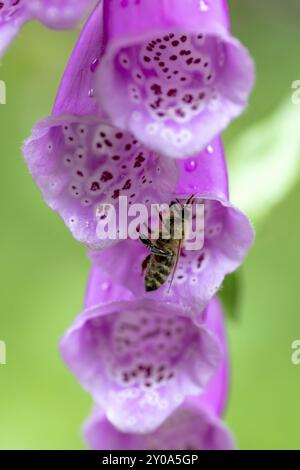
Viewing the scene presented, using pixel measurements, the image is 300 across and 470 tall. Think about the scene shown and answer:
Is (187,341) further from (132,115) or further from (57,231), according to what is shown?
(57,231)

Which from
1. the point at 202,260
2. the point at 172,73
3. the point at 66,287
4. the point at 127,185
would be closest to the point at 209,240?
the point at 202,260

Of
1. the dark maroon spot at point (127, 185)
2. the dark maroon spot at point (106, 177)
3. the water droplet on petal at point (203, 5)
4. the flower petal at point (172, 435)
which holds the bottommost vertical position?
the flower petal at point (172, 435)

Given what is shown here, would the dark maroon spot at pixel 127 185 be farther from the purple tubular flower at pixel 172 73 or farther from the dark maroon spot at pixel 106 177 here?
the purple tubular flower at pixel 172 73

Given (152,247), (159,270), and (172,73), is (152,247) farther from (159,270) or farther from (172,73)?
(172,73)

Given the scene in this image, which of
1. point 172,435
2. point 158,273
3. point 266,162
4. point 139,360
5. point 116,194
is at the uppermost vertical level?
point 266,162

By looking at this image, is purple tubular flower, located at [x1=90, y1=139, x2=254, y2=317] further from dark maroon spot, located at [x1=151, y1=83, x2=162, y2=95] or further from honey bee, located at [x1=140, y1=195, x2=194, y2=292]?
dark maroon spot, located at [x1=151, y1=83, x2=162, y2=95]

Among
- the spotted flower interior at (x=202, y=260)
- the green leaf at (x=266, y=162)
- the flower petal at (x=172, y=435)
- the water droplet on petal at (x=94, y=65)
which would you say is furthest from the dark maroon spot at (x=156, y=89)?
the flower petal at (x=172, y=435)
